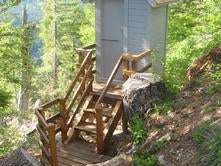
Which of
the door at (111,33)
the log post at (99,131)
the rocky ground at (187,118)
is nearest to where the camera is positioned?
the rocky ground at (187,118)

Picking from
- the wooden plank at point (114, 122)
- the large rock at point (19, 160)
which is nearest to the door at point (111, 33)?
the wooden plank at point (114, 122)

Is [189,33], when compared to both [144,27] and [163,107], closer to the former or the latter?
[144,27]

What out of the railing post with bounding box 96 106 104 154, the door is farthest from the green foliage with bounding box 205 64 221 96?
the door

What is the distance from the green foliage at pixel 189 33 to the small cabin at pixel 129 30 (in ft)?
2.65

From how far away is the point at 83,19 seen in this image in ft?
123

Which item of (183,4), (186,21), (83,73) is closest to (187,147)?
(83,73)

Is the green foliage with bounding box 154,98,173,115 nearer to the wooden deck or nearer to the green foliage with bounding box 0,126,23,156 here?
the wooden deck

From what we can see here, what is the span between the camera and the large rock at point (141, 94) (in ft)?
37.3

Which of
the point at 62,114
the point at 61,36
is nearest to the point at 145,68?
the point at 62,114

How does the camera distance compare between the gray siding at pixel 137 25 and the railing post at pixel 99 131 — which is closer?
the railing post at pixel 99 131

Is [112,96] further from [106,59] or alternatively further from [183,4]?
[183,4]

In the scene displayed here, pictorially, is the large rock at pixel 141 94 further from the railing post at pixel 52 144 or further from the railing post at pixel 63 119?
the railing post at pixel 52 144

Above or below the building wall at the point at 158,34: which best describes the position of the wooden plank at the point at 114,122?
below

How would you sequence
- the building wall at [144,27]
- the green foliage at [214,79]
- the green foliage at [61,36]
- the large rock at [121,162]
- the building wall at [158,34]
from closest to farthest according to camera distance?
1. the large rock at [121,162]
2. the green foliage at [214,79]
3. the building wall at [144,27]
4. the building wall at [158,34]
5. the green foliage at [61,36]
